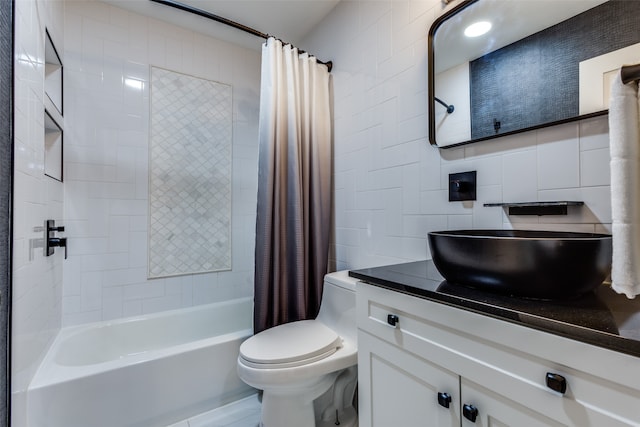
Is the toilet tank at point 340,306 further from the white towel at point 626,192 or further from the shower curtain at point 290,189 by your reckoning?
the white towel at point 626,192

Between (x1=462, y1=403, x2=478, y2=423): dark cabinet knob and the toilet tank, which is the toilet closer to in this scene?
the toilet tank

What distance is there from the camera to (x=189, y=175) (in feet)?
7.41

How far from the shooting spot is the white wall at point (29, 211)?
3.31 feet

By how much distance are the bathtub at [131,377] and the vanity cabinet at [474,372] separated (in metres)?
0.99

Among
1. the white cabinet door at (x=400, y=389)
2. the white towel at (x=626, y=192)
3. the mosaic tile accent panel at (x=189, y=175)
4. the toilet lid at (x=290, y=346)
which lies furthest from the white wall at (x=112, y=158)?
the white towel at (x=626, y=192)

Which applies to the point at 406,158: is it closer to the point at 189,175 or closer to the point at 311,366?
the point at 311,366

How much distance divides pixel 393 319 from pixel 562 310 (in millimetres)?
419

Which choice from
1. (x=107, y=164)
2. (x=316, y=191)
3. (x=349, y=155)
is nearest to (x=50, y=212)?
(x=107, y=164)

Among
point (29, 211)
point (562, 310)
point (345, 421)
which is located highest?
point (29, 211)

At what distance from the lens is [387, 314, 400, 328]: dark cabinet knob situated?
35.2 inches

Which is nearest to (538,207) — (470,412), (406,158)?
(406,158)

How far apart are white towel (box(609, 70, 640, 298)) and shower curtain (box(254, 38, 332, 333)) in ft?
4.58

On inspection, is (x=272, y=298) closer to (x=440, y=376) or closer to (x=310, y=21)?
(x=440, y=376)

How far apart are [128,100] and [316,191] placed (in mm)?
1495
